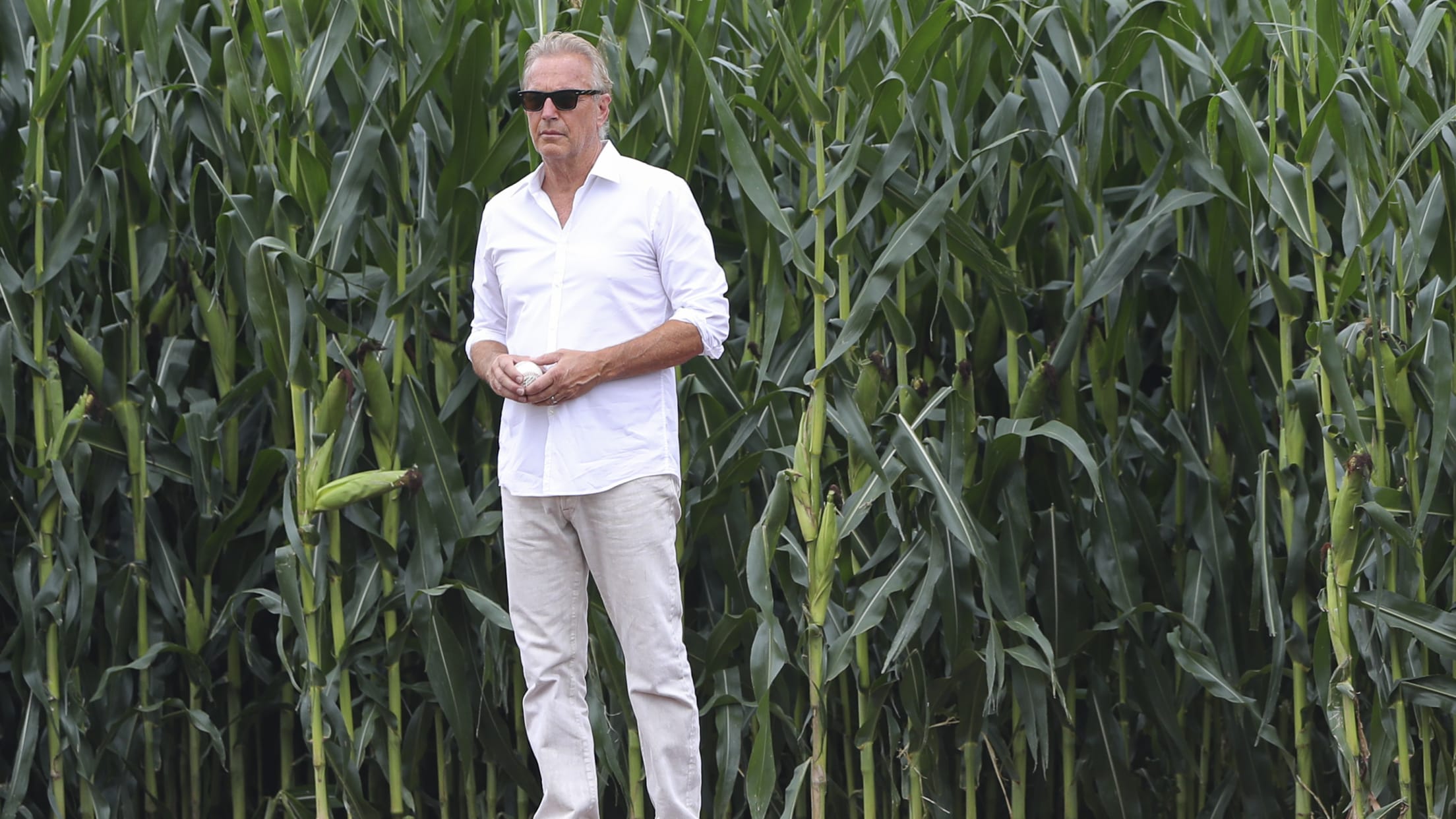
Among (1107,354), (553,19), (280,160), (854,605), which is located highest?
(553,19)

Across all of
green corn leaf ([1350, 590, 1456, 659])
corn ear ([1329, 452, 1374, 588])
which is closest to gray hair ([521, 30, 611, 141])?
corn ear ([1329, 452, 1374, 588])

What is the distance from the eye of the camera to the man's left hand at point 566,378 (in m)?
2.69

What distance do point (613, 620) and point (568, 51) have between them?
44.8 inches

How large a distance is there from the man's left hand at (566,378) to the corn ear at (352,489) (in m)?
0.69

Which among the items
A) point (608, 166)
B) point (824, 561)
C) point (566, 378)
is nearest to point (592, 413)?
point (566, 378)

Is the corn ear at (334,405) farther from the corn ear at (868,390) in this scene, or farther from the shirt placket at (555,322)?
the corn ear at (868,390)

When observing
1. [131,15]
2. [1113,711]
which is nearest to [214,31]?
[131,15]

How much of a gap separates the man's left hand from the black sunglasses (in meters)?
0.48

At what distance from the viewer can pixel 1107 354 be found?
3473 millimetres

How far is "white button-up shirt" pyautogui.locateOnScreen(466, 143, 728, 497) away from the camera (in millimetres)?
2768

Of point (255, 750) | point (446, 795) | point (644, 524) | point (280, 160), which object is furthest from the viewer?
point (255, 750)

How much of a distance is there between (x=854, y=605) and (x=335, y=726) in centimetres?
128

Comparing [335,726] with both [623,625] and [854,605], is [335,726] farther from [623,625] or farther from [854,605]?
[854,605]

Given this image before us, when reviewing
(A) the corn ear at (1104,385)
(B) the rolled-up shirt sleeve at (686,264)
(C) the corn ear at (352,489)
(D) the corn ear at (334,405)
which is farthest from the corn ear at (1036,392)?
(D) the corn ear at (334,405)
